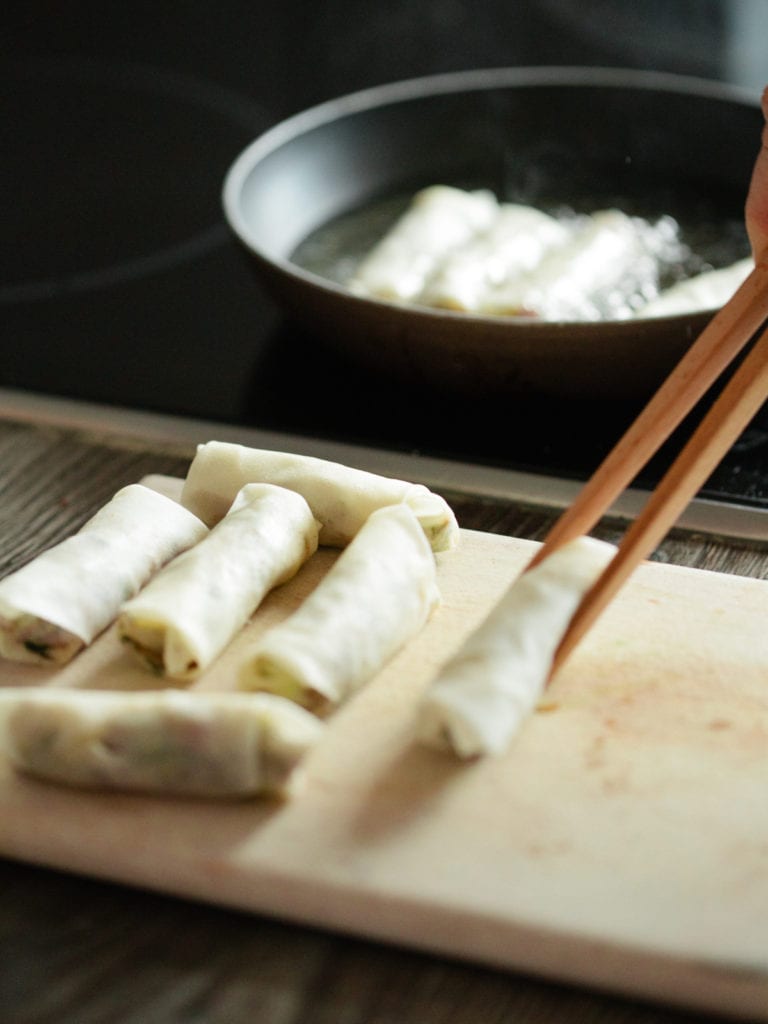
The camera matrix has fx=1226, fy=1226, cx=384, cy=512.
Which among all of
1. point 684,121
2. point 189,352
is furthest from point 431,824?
point 684,121

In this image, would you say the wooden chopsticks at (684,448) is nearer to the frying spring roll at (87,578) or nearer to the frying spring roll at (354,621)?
the frying spring roll at (354,621)

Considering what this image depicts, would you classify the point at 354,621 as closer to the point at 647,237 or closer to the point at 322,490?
the point at 322,490

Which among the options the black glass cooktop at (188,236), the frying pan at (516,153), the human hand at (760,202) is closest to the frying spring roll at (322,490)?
the black glass cooktop at (188,236)

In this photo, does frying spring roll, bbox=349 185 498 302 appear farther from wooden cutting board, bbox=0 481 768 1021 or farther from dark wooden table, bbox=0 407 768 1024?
dark wooden table, bbox=0 407 768 1024

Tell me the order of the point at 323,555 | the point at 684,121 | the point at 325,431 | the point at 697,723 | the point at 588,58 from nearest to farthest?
the point at 697,723
the point at 323,555
the point at 325,431
the point at 684,121
the point at 588,58

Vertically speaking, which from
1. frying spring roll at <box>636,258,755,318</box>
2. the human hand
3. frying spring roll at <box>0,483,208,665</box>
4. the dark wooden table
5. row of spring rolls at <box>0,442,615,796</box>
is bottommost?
the dark wooden table

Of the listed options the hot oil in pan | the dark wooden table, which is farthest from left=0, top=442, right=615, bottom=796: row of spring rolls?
the hot oil in pan

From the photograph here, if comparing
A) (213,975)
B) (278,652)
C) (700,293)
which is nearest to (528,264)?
(700,293)

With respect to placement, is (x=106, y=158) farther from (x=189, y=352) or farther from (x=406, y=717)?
(x=406, y=717)
